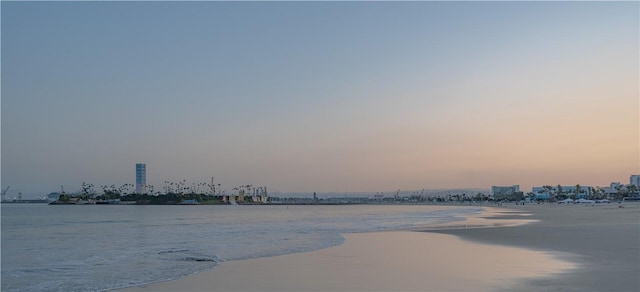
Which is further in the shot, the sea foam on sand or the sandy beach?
the sea foam on sand

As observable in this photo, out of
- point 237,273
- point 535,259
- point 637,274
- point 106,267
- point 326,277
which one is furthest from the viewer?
point 106,267

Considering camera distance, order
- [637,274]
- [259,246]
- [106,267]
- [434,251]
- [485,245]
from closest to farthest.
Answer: [637,274] < [106,267] < [434,251] < [485,245] < [259,246]

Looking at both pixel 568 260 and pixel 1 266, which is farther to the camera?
pixel 1 266

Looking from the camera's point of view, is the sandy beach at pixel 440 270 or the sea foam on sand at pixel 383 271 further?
the sea foam on sand at pixel 383 271

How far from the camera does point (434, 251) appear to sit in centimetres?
1880

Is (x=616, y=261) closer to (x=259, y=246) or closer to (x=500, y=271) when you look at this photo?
(x=500, y=271)

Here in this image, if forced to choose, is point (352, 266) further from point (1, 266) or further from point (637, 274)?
point (1, 266)

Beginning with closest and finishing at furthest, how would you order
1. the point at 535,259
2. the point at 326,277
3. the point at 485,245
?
the point at 326,277, the point at 535,259, the point at 485,245

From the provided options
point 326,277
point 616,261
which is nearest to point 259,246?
point 326,277

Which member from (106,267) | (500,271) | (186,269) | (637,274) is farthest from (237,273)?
(637,274)

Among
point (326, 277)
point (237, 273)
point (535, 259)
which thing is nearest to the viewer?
point (326, 277)

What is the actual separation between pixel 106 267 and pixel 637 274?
50.1ft

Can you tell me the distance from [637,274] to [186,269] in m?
12.0

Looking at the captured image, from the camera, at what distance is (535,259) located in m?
15.7
